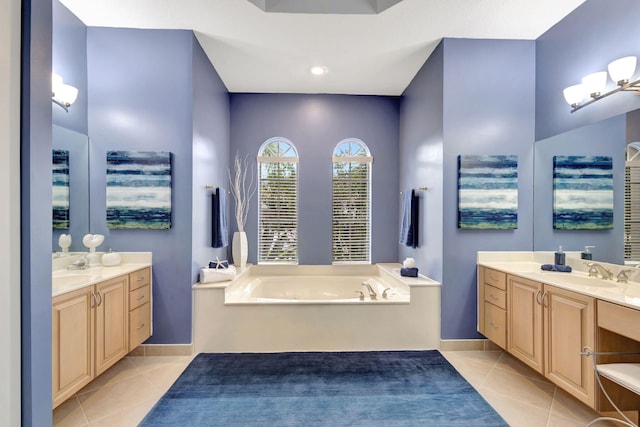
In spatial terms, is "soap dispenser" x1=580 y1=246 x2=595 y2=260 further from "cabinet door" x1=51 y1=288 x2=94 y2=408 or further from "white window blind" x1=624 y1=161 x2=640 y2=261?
"cabinet door" x1=51 y1=288 x2=94 y2=408

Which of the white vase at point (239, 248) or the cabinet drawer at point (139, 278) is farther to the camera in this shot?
the white vase at point (239, 248)

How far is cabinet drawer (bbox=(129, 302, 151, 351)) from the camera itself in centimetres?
260

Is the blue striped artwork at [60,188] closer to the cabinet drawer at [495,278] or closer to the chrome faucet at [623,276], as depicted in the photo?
the cabinet drawer at [495,278]

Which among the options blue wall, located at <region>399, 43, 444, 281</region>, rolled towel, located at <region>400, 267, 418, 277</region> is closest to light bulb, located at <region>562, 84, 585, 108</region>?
blue wall, located at <region>399, 43, 444, 281</region>

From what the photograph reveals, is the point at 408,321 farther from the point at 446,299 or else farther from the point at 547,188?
the point at 547,188

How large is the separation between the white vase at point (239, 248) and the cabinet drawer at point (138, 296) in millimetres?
1259

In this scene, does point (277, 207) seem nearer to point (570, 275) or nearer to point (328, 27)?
point (328, 27)

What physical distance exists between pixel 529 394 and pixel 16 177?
10.9 feet

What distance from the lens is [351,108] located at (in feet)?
14.5

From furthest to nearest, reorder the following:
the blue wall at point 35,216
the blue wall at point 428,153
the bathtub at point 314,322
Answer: the blue wall at point 428,153, the bathtub at point 314,322, the blue wall at point 35,216

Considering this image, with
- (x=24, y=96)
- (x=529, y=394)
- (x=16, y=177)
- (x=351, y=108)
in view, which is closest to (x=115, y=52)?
(x=24, y=96)

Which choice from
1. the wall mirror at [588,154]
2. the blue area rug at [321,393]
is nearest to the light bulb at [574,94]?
the wall mirror at [588,154]

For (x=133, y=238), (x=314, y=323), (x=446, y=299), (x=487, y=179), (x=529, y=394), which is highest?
(x=487, y=179)

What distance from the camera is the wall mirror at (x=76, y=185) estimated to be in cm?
262
